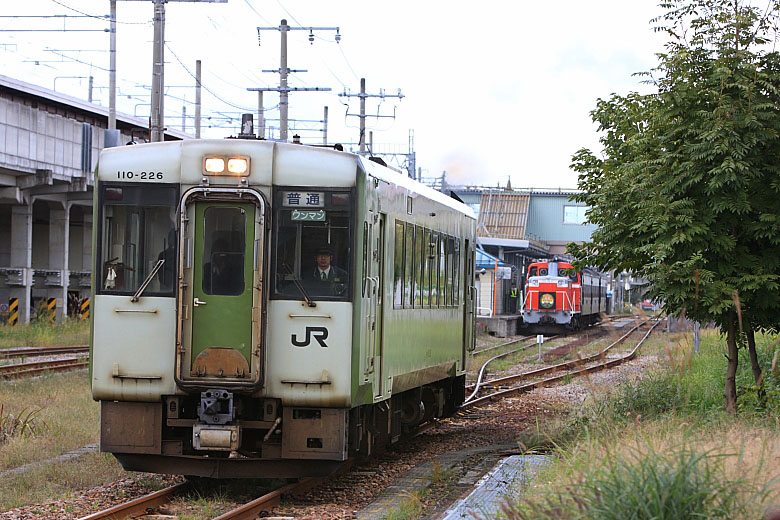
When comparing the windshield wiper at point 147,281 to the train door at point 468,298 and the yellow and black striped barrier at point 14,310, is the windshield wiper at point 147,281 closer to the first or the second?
the train door at point 468,298

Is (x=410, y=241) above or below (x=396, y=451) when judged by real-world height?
above

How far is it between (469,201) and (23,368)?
60.6m

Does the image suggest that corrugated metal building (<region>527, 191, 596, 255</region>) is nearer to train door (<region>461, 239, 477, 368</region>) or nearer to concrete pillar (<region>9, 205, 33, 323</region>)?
concrete pillar (<region>9, 205, 33, 323</region>)

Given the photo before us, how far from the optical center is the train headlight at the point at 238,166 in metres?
9.02

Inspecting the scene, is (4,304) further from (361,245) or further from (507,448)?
(361,245)

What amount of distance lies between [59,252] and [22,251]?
251 cm

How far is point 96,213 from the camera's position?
9148 millimetres

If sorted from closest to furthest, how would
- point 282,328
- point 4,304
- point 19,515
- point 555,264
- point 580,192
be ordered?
point 19,515, point 282,328, point 580,192, point 4,304, point 555,264

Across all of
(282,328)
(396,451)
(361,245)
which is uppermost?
(361,245)

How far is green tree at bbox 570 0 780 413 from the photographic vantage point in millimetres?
10797

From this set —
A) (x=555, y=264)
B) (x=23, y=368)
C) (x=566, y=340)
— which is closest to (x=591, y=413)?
(x=23, y=368)

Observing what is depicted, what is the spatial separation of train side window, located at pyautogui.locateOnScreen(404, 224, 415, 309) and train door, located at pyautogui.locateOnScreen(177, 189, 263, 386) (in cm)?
259

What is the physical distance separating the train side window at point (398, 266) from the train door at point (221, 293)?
2090 mm

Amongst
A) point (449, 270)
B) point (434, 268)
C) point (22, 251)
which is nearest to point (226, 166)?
point (434, 268)
